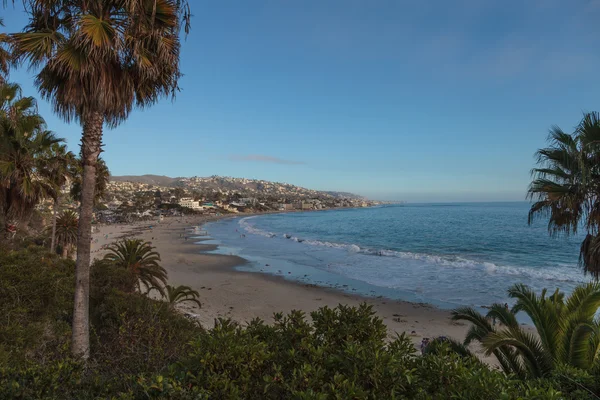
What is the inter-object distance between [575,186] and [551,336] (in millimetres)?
3439

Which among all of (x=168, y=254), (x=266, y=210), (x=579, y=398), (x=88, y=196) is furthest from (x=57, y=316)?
(x=266, y=210)

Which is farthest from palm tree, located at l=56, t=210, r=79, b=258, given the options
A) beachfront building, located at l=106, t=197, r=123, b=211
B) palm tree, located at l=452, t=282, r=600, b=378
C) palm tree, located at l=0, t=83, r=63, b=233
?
beachfront building, located at l=106, t=197, r=123, b=211

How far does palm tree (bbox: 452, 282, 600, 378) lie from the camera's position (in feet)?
17.2

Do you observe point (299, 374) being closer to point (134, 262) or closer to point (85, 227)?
point (85, 227)

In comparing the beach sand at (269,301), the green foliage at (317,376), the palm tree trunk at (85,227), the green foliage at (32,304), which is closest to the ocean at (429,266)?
the beach sand at (269,301)

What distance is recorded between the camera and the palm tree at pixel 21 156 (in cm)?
1080

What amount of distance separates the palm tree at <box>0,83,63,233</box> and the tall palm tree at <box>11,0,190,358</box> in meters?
6.06

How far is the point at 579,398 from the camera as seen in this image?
3381mm

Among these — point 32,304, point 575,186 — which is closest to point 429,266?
point 575,186

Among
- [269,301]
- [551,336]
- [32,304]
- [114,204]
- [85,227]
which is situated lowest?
[269,301]

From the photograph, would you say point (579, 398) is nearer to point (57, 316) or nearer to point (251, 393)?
point (251, 393)

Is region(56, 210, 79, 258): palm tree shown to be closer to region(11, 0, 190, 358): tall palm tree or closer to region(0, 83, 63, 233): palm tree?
region(0, 83, 63, 233): palm tree

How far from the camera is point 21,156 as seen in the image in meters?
11.6

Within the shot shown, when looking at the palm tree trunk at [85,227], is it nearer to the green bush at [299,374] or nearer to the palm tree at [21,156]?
the green bush at [299,374]
